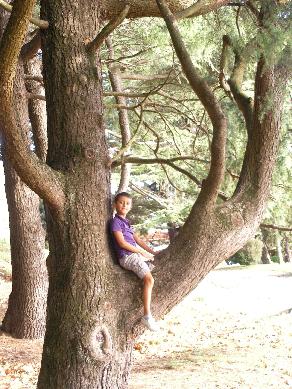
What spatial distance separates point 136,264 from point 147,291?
0.23 meters

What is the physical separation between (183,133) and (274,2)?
6.60 meters

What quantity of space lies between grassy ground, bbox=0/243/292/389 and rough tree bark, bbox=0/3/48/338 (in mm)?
263

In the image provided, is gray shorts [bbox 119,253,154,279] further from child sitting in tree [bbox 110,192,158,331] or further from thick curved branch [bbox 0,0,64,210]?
thick curved branch [bbox 0,0,64,210]

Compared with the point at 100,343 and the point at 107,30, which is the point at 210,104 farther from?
the point at 100,343

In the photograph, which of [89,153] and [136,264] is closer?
[136,264]

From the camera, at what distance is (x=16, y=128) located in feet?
11.7

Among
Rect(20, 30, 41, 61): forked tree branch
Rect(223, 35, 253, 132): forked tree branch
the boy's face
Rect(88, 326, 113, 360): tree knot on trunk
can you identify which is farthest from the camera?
Rect(20, 30, 41, 61): forked tree branch

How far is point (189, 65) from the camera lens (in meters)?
4.00

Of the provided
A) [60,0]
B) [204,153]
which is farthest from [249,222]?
[204,153]

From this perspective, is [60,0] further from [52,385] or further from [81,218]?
[52,385]

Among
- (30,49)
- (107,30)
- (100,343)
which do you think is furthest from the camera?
(30,49)

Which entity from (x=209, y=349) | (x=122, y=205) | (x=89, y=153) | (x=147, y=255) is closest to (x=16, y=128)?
(x=89, y=153)

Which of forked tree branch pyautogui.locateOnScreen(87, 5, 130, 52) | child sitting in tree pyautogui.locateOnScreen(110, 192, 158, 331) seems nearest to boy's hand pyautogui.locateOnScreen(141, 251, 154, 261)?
child sitting in tree pyautogui.locateOnScreen(110, 192, 158, 331)

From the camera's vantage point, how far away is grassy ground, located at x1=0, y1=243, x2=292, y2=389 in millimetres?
5754
